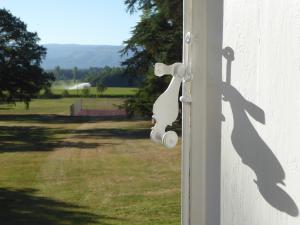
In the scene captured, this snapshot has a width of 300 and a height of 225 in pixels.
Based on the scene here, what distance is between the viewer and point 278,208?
374 millimetres

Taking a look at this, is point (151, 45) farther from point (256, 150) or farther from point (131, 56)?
point (256, 150)

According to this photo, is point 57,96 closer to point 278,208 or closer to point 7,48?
point 7,48

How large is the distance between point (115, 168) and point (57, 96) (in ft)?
40.1

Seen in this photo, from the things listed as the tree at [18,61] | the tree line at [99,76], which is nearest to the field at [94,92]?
the tree line at [99,76]

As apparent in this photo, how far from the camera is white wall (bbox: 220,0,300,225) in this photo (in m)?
0.36

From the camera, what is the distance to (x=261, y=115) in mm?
394

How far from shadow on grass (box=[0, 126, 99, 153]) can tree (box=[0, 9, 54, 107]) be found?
6.73ft

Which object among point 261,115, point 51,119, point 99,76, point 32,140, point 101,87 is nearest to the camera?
point 261,115

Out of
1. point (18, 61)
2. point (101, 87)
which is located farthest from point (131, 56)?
point (101, 87)

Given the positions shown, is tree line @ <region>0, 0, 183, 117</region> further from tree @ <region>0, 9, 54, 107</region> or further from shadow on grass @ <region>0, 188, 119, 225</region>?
shadow on grass @ <region>0, 188, 119, 225</region>

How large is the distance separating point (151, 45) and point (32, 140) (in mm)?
2775

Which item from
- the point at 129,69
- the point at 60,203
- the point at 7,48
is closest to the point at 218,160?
the point at 60,203

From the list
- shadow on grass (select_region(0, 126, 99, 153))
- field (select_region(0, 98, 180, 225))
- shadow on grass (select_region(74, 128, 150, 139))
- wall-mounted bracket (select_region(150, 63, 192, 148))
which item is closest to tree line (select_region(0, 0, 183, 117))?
shadow on grass (select_region(74, 128, 150, 139))

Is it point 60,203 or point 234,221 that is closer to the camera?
point 234,221
